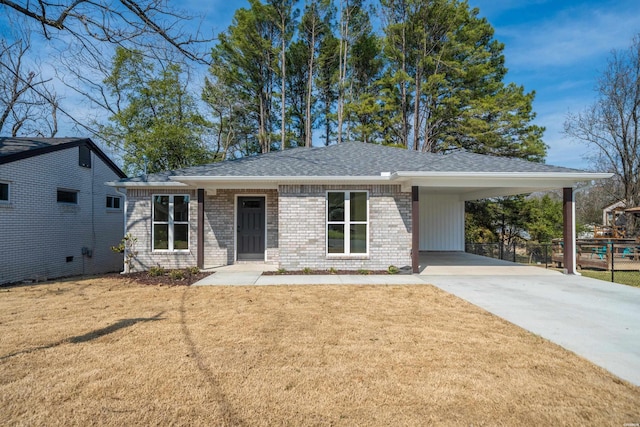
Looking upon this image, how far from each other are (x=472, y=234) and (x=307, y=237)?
1308 centimetres

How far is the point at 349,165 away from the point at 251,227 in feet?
12.3

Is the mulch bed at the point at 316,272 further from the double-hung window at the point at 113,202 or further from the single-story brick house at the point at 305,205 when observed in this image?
the double-hung window at the point at 113,202

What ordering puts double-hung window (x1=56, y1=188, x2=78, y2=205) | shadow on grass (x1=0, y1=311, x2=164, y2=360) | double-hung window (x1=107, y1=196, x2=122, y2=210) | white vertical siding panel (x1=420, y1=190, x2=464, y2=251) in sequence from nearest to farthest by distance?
1. shadow on grass (x1=0, y1=311, x2=164, y2=360)
2. double-hung window (x1=56, y1=188, x2=78, y2=205)
3. white vertical siding panel (x1=420, y1=190, x2=464, y2=251)
4. double-hung window (x1=107, y1=196, x2=122, y2=210)

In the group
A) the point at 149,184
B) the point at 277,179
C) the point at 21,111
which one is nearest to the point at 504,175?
the point at 277,179

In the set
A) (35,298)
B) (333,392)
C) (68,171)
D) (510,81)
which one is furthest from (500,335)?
(510,81)

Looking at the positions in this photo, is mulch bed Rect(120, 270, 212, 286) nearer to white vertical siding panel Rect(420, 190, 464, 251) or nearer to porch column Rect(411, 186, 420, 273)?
porch column Rect(411, 186, 420, 273)

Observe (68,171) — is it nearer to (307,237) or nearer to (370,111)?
(307,237)

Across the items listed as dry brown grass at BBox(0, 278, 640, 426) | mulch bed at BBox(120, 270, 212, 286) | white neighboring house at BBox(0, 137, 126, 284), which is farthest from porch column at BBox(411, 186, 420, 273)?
white neighboring house at BBox(0, 137, 126, 284)

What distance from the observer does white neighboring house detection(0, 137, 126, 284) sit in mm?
9824

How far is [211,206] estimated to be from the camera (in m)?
10.1

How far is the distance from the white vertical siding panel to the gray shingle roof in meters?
3.13

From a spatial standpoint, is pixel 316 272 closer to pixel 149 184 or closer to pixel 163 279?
pixel 163 279

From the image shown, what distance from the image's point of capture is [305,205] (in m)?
9.12

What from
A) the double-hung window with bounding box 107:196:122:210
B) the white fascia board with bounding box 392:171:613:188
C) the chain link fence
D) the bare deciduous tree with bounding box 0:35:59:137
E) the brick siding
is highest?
the bare deciduous tree with bounding box 0:35:59:137
